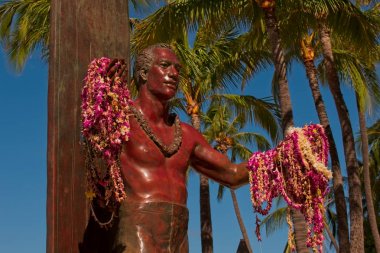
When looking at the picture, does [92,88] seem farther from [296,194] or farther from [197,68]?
[197,68]

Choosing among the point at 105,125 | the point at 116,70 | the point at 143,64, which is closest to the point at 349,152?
the point at 143,64

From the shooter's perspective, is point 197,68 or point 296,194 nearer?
point 296,194

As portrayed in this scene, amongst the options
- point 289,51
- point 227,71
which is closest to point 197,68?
point 227,71

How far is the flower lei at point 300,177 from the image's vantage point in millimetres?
3775

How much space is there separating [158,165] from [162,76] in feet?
1.60

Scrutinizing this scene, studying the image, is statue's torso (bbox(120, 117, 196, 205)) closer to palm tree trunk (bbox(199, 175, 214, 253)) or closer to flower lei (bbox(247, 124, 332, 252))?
flower lei (bbox(247, 124, 332, 252))

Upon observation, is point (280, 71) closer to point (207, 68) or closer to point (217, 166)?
point (207, 68)

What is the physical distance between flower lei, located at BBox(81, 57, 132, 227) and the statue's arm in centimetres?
67

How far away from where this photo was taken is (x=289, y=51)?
54.6 feet

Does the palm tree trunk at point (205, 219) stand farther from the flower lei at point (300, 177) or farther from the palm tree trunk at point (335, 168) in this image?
the flower lei at point (300, 177)

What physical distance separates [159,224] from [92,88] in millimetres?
775

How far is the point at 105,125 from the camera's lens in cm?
338

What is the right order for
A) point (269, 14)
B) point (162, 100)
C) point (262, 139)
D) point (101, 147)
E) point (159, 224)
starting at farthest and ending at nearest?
1. point (262, 139)
2. point (269, 14)
3. point (162, 100)
4. point (159, 224)
5. point (101, 147)

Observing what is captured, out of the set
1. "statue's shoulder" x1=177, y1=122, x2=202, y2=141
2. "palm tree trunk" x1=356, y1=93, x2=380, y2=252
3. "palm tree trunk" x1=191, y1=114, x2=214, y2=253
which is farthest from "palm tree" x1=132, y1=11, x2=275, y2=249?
"statue's shoulder" x1=177, y1=122, x2=202, y2=141
